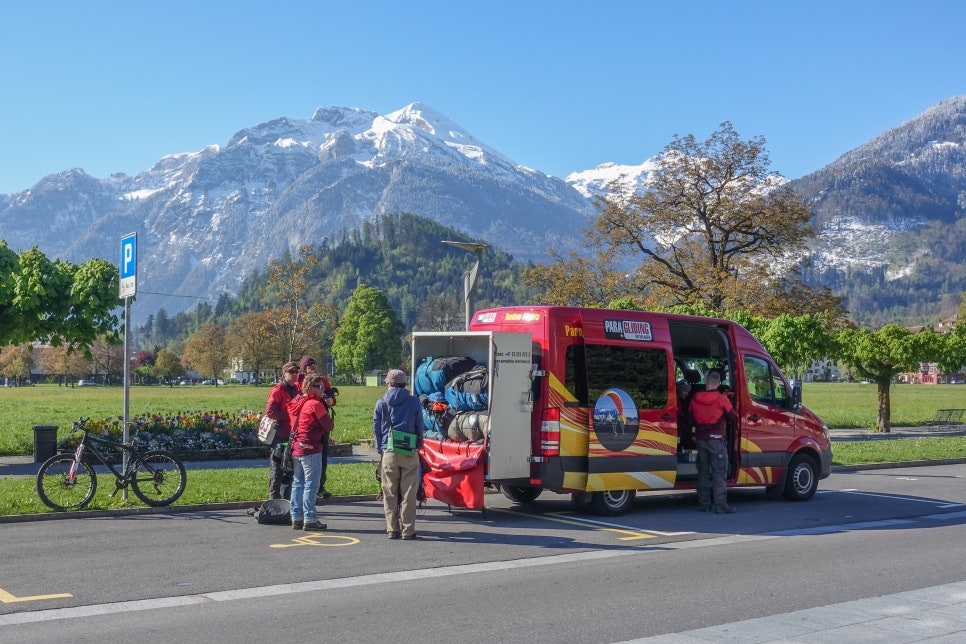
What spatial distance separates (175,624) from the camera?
23.5 ft

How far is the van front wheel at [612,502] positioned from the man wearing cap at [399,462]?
284cm

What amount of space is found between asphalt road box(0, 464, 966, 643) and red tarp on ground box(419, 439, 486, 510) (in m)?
0.37

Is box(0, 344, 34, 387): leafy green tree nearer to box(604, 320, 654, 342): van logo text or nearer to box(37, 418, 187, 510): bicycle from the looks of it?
box(37, 418, 187, 510): bicycle

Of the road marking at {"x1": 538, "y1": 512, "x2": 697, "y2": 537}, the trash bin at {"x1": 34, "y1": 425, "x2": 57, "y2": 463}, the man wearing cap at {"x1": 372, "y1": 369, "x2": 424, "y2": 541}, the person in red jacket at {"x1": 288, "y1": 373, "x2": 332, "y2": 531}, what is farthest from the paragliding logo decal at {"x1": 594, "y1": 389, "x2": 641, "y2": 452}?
the trash bin at {"x1": 34, "y1": 425, "x2": 57, "y2": 463}

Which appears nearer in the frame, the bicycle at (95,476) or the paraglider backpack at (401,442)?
the paraglider backpack at (401,442)

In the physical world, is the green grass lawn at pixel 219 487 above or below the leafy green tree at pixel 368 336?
Answer: below

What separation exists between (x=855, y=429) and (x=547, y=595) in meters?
31.9

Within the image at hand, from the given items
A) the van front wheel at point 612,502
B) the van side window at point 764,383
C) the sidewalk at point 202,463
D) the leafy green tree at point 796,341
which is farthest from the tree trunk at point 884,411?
the van front wheel at point 612,502

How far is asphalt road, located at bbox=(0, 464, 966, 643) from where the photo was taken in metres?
7.18

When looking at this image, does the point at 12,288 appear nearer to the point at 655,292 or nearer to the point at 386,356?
the point at 655,292

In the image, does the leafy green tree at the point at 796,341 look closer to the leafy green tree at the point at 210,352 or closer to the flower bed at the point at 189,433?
the flower bed at the point at 189,433

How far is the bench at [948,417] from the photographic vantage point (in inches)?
1560

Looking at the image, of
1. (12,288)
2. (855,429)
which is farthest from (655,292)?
(12,288)

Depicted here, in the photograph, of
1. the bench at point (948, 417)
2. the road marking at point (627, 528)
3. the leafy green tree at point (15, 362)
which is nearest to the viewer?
the road marking at point (627, 528)
